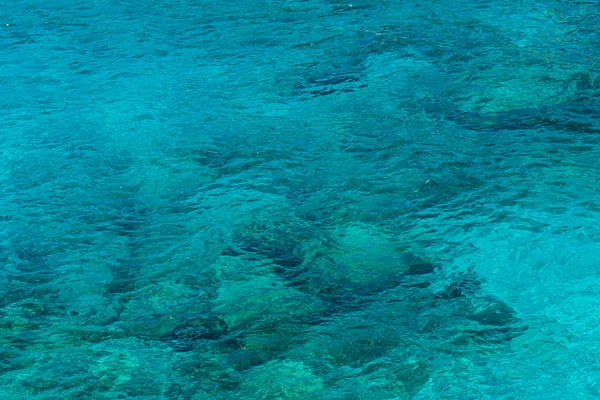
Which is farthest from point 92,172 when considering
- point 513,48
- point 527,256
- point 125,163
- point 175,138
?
point 513,48

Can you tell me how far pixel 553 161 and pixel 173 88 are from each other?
4.09 m

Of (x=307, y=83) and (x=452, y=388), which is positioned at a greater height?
(x=307, y=83)

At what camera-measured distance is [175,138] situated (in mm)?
6973

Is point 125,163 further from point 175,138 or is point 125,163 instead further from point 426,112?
point 426,112

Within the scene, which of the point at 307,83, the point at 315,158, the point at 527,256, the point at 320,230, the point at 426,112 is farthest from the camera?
the point at 307,83

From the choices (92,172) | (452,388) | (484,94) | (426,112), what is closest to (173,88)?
(92,172)

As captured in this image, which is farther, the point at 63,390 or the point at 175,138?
the point at 175,138

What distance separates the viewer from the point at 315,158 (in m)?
6.43

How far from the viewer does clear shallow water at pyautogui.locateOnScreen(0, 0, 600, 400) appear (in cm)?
436

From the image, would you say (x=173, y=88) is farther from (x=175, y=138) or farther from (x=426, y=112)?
(x=426, y=112)

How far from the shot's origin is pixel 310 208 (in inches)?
228

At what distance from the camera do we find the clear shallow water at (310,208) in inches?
172

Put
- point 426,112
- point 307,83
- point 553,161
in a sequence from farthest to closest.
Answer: point 307,83 < point 426,112 < point 553,161

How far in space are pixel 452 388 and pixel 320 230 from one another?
5.99 feet
